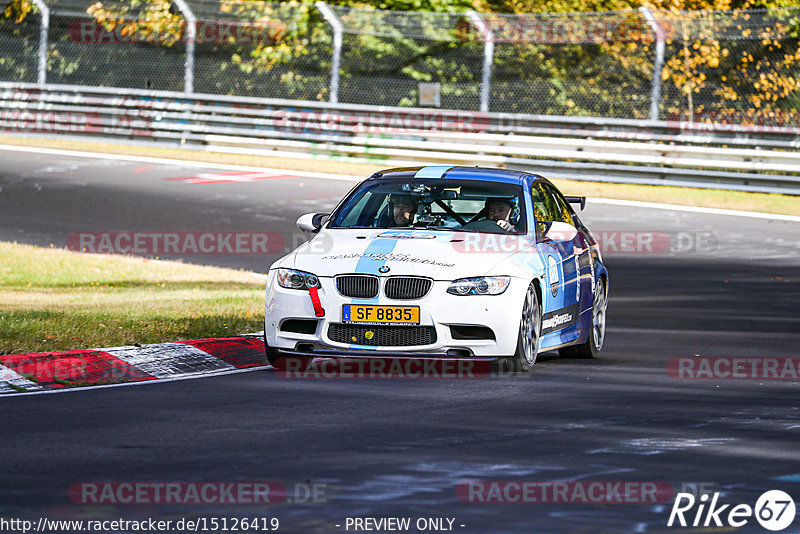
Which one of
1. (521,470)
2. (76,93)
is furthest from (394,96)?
(521,470)

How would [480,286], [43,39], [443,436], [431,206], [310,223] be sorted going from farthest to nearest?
[43,39] → [431,206] → [310,223] → [480,286] → [443,436]

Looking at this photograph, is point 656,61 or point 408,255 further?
point 656,61

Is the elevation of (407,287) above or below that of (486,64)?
below

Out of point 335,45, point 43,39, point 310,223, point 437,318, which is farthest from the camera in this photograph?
→ point 43,39

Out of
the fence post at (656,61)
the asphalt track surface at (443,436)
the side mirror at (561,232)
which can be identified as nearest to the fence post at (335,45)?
the fence post at (656,61)

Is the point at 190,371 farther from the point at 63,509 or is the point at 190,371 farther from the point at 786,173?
the point at 786,173

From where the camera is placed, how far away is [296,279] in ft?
33.2

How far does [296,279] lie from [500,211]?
1.94 meters

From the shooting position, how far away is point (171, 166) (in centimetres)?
2836

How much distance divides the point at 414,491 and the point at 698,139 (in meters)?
20.4

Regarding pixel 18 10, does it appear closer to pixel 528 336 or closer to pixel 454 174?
pixel 454 174

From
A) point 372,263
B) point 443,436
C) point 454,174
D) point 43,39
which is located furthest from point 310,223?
point 43,39

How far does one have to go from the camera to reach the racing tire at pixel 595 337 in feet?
38.4

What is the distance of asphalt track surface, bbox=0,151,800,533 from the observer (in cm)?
612
